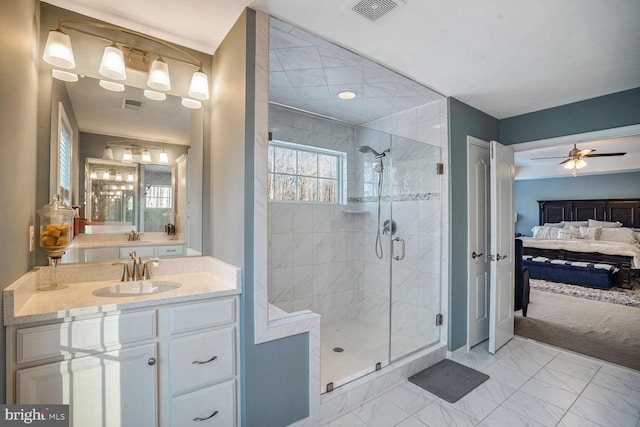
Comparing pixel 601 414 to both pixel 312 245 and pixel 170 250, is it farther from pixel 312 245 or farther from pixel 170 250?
pixel 170 250

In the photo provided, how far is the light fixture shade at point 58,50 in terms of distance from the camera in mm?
1539

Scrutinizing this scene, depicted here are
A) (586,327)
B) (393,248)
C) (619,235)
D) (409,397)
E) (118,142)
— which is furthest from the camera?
(619,235)

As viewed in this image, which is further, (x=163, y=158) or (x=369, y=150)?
(x=369, y=150)

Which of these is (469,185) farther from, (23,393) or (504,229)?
(23,393)

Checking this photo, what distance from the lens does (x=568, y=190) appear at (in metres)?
8.09

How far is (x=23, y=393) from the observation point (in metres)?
1.20

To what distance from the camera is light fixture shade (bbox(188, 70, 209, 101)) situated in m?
2.01

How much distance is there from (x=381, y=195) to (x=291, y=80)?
1.62 m

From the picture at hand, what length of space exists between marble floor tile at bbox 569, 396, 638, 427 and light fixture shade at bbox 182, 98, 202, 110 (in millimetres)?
3383

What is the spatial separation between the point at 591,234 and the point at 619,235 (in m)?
0.46

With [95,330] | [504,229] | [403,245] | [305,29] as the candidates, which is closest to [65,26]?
[305,29]

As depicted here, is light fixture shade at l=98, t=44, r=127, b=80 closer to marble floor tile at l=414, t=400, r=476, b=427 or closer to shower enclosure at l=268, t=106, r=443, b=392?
shower enclosure at l=268, t=106, r=443, b=392

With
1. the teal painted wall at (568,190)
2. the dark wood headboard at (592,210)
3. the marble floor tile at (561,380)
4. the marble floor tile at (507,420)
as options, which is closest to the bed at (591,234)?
the dark wood headboard at (592,210)

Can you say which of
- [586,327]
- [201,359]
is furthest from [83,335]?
[586,327]
